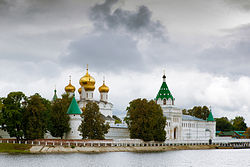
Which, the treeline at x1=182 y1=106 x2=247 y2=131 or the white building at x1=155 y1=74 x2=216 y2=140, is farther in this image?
the treeline at x1=182 y1=106 x2=247 y2=131

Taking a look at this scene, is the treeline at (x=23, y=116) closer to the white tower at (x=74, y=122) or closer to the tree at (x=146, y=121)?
the white tower at (x=74, y=122)

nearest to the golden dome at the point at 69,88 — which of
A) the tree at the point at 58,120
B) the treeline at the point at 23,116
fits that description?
the tree at the point at 58,120

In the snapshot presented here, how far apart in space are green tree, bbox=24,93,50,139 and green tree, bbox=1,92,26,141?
38.3 inches

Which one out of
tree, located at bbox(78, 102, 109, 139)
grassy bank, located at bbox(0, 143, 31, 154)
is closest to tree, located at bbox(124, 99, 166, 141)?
tree, located at bbox(78, 102, 109, 139)

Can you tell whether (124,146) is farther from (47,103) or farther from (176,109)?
(176,109)

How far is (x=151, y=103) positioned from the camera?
3095 inches

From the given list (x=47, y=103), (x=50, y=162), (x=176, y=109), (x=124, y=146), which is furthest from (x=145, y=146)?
(x=50, y=162)

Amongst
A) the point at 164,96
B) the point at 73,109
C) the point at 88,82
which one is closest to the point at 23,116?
the point at 73,109

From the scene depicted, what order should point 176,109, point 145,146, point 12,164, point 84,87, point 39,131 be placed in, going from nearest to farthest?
1. point 12,164
2. point 39,131
3. point 145,146
4. point 84,87
5. point 176,109

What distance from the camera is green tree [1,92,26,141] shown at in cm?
6544

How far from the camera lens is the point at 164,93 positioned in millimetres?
100438

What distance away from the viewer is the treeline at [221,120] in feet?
421

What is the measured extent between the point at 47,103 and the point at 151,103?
18170 millimetres

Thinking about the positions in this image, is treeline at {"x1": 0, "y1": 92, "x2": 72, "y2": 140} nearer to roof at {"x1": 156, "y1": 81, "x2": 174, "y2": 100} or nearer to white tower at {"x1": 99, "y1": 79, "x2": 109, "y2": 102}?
white tower at {"x1": 99, "y1": 79, "x2": 109, "y2": 102}
